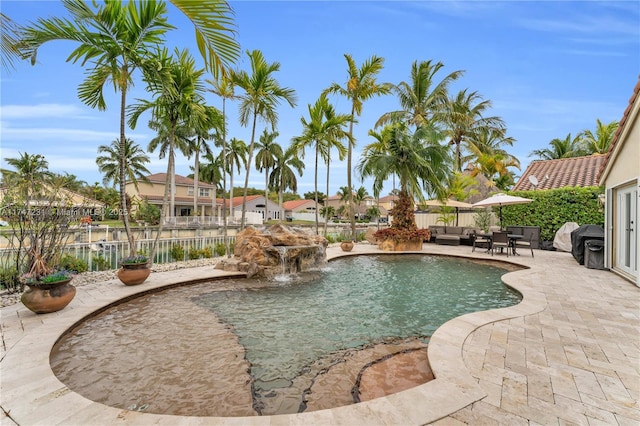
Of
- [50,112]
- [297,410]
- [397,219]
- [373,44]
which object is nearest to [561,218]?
[397,219]

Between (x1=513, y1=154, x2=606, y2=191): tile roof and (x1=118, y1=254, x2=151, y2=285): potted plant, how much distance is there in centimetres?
1704

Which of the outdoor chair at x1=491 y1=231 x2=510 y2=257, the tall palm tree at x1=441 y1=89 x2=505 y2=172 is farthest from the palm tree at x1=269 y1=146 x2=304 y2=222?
the outdoor chair at x1=491 y1=231 x2=510 y2=257

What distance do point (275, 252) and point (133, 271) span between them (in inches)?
134

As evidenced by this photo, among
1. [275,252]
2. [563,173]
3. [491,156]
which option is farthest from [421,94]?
[275,252]

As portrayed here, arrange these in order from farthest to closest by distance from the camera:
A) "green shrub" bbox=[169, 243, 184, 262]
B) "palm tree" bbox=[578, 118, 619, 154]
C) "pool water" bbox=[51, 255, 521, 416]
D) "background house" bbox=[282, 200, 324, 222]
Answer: "background house" bbox=[282, 200, 324, 222], "palm tree" bbox=[578, 118, 619, 154], "green shrub" bbox=[169, 243, 184, 262], "pool water" bbox=[51, 255, 521, 416]

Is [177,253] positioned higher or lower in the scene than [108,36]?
lower

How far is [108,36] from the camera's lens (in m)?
5.70

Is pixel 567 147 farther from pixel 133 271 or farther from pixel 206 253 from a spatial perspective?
pixel 133 271

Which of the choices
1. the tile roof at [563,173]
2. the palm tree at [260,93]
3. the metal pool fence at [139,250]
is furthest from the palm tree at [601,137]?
the metal pool fence at [139,250]

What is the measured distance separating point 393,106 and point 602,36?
1335cm

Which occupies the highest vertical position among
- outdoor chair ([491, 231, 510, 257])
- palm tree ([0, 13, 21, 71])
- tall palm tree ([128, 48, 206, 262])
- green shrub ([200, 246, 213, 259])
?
tall palm tree ([128, 48, 206, 262])

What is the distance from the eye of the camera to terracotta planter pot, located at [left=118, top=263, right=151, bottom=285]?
6238 mm

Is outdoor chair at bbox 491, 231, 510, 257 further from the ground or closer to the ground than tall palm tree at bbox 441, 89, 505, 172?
closer to the ground

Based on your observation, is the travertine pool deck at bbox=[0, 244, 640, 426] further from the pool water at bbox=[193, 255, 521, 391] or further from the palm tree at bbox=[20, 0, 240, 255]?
the palm tree at bbox=[20, 0, 240, 255]
